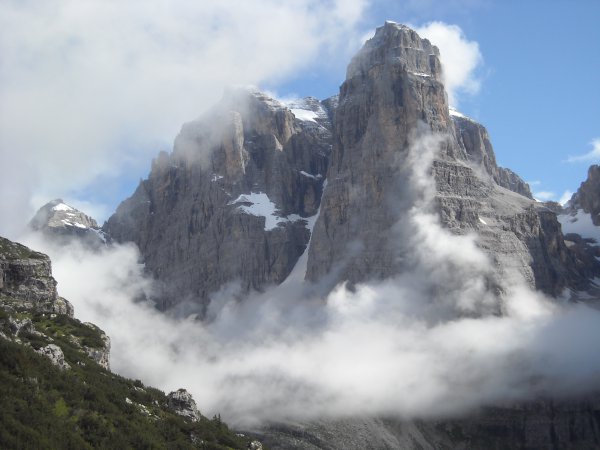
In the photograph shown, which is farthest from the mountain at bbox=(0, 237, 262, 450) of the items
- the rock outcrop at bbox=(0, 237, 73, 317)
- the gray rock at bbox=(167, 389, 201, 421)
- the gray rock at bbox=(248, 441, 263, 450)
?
the rock outcrop at bbox=(0, 237, 73, 317)

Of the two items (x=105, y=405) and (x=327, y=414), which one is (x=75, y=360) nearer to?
(x=105, y=405)

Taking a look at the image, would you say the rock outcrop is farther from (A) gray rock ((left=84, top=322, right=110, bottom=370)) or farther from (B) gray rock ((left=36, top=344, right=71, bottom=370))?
(B) gray rock ((left=36, top=344, right=71, bottom=370))

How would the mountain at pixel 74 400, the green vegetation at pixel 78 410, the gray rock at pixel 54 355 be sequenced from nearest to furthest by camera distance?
the green vegetation at pixel 78 410 < the mountain at pixel 74 400 < the gray rock at pixel 54 355

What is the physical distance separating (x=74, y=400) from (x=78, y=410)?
1294mm

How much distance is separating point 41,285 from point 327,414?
383ft

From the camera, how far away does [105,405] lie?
198ft

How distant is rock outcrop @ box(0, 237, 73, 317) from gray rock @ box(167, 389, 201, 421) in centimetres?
2316

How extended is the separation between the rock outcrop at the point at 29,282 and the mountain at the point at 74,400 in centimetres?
445

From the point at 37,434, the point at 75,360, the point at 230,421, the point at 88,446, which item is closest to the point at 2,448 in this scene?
the point at 37,434

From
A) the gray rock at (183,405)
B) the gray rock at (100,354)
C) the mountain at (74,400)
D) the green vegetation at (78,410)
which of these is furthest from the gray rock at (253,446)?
the gray rock at (100,354)

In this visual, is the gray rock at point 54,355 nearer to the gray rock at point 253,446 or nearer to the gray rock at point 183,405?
the gray rock at point 183,405

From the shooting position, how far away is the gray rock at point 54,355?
6388 centimetres

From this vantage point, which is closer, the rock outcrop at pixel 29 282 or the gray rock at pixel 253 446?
the gray rock at pixel 253 446

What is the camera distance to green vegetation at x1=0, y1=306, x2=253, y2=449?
50.6 meters
